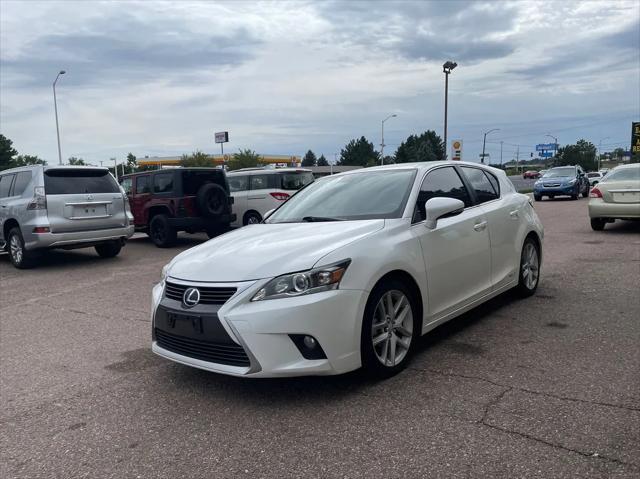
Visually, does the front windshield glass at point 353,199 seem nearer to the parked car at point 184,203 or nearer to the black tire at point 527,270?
the black tire at point 527,270

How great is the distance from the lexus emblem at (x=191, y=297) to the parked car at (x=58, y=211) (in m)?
6.78

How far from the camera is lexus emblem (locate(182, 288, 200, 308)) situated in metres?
3.66

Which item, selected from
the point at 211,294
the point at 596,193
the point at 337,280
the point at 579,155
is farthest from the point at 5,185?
the point at 579,155

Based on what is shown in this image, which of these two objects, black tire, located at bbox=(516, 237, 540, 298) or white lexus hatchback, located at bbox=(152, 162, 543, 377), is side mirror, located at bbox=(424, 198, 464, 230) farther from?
black tire, located at bbox=(516, 237, 540, 298)

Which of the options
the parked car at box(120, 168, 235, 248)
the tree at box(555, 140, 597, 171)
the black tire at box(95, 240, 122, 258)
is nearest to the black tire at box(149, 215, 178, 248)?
the parked car at box(120, 168, 235, 248)

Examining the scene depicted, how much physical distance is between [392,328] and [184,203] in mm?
9009

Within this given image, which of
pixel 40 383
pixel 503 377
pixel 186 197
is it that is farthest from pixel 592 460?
pixel 186 197

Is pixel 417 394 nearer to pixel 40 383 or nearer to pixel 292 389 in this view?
pixel 292 389

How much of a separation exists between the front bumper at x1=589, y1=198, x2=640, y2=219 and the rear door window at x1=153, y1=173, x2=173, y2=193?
9.39 m

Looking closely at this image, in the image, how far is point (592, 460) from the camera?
2818 mm

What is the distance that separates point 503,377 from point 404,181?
70.7 inches

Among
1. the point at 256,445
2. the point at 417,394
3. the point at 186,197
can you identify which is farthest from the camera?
the point at 186,197

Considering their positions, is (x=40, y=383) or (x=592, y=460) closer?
(x=592, y=460)

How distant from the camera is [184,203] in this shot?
39.9 ft
